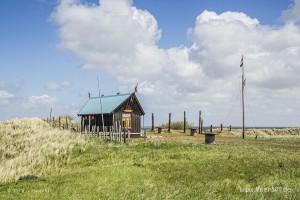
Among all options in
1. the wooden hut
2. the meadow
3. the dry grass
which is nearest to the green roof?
the wooden hut

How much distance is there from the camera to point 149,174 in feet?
75.2

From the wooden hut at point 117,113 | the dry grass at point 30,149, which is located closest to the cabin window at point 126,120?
the wooden hut at point 117,113

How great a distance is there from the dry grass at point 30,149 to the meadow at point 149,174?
0.09 metres

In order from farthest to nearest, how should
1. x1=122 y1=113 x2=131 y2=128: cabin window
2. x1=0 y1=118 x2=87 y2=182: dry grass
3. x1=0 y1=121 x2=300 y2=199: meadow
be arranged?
1. x1=122 y1=113 x2=131 y2=128: cabin window
2. x1=0 y1=118 x2=87 y2=182: dry grass
3. x1=0 y1=121 x2=300 y2=199: meadow

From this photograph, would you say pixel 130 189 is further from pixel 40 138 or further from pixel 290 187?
pixel 40 138

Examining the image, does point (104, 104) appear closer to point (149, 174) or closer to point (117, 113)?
point (117, 113)

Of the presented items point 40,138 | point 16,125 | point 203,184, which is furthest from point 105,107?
point 203,184

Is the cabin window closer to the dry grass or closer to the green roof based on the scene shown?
the green roof

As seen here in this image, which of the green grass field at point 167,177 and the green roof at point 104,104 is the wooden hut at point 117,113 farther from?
the green grass field at point 167,177

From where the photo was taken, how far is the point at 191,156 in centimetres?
2902

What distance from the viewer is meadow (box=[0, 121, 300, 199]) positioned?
1803 centimetres

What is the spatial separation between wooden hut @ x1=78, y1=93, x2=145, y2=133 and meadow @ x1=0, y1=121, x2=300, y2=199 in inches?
652

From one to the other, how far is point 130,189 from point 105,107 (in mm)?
37341

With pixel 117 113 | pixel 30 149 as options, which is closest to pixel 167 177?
pixel 30 149
